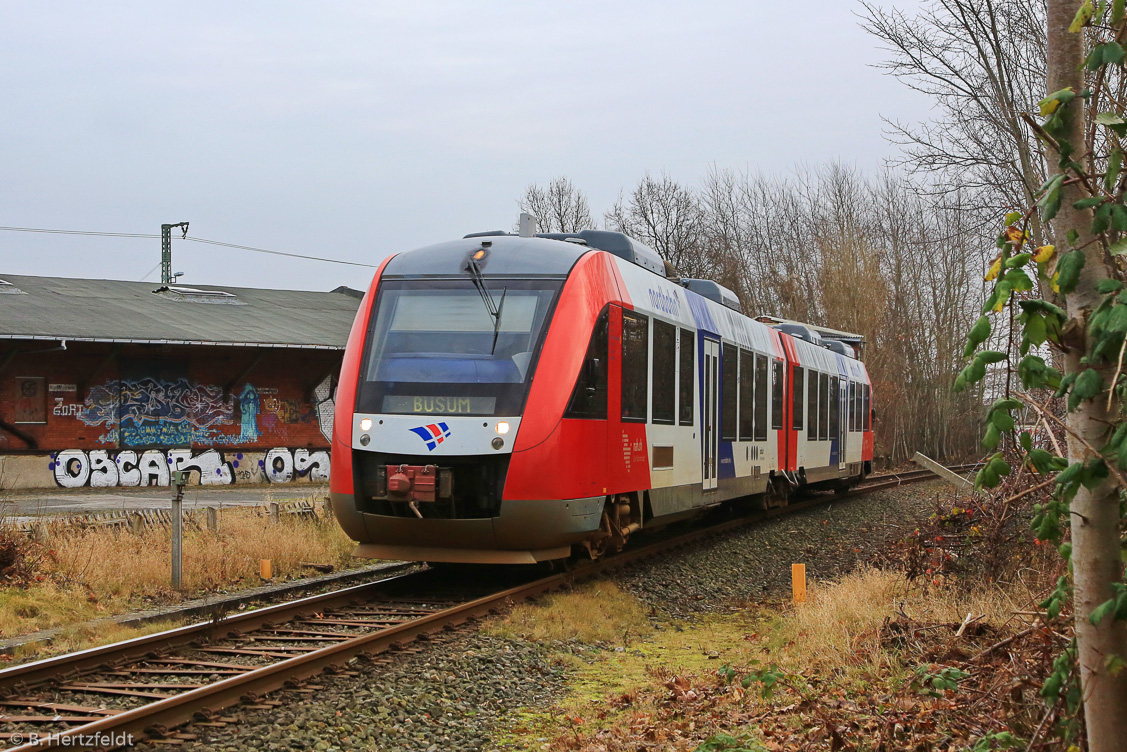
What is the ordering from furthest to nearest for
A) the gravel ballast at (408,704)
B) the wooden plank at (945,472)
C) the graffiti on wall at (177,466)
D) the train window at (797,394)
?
the graffiti on wall at (177,466), the train window at (797,394), the wooden plank at (945,472), the gravel ballast at (408,704)

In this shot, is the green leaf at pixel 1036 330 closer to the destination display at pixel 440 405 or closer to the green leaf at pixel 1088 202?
the green leaf at pixel 1088 202

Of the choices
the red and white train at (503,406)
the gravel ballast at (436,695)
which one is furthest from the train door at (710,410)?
the gravel ballast at (436,695)

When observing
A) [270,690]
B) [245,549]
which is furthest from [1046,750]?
[245,549]

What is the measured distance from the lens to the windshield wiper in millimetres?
9398

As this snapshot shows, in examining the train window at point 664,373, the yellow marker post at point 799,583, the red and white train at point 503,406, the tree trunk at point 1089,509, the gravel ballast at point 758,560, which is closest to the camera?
the tree trunk at point 1089,509

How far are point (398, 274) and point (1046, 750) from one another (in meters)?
7.48

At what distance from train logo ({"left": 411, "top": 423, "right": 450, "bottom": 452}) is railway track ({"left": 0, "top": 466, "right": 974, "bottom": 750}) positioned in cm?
138

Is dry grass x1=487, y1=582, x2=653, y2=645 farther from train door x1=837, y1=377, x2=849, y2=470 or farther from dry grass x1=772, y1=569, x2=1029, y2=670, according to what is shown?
train door x1=837, y1=377, x2=849, y2=470

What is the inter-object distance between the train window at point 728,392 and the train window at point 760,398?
1113 mm

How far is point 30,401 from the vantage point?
2231cm

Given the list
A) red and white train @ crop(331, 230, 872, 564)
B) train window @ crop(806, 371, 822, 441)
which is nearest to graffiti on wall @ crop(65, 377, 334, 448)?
train window @ crop(806, 371, 822, 441)

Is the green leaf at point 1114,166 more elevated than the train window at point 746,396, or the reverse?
the green leaf at point 1114,166

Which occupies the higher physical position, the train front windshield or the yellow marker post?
the train front windshield

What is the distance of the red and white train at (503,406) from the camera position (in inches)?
352
